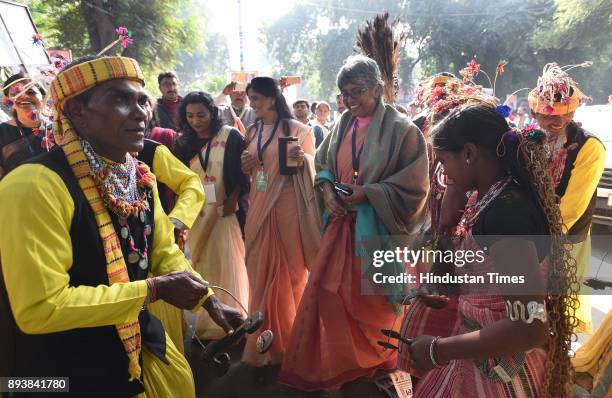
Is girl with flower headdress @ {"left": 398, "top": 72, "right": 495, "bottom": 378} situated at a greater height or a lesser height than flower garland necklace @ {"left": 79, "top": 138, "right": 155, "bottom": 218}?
lesser

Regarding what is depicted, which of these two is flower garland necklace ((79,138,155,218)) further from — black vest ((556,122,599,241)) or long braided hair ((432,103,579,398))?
black vest ((556,122,599,241))

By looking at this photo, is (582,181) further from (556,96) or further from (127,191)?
(127,191)

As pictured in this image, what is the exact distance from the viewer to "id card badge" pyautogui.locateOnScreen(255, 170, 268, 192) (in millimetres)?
3742

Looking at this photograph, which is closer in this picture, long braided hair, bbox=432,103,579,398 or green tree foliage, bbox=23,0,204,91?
long braided hair, bbox=432,103,579,398

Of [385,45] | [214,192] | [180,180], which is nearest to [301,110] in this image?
[385,45]

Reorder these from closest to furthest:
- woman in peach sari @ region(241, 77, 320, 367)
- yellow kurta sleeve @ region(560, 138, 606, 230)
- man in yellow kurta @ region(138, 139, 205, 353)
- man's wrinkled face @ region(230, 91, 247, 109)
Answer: man in yellow kurta @ region(138, 139, 205, 353), yellow kurta sleeve @ region(560, 138, 606, 230), woman in peach sari @ region(241, 77, 320, 367), man's wrinkled face @ region(230, 91, 247, 109)

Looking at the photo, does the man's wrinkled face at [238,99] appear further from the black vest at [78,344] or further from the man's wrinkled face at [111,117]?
the black vest at [78,344]

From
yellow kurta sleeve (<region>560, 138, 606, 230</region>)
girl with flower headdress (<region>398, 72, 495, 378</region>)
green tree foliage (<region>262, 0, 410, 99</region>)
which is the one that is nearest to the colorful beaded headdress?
yellow kurta sleeve (<region>560, 138, 606, 230</region>)

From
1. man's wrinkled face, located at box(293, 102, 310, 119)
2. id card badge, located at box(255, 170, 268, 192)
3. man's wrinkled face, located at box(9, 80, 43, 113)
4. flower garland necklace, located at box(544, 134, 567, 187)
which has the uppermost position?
man's wrinkled face, located at box(9, 80, 43, 113)

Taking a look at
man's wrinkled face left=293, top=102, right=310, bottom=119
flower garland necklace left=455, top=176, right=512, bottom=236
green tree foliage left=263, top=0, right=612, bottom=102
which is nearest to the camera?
flower garland necklace left=455, top=176, right=512, bottom=236

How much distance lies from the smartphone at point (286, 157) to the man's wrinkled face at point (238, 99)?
140 inches

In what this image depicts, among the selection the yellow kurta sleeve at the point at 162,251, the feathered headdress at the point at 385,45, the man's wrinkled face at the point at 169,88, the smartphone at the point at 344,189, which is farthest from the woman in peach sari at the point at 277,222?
the man's wrinkled face at the point at 169,88

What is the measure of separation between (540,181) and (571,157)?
2203 millimetres

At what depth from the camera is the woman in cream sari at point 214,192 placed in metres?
3.90
